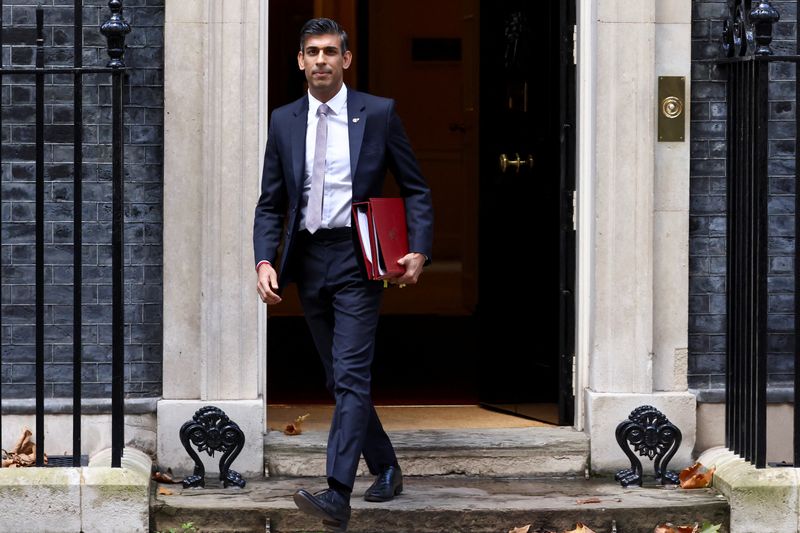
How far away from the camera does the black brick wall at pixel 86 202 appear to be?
693 centimetres

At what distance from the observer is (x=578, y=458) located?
7.02 metres

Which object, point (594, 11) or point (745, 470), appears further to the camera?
point (594, 11)

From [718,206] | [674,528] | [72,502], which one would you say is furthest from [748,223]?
[72,502]

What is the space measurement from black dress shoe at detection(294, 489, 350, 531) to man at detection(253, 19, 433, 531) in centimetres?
9

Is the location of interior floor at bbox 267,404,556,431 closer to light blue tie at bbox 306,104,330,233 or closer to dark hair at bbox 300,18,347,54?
light blue tie at bbox 306,104,330,233

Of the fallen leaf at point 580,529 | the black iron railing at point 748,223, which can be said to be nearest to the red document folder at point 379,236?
the fallen leaf at point 580,529

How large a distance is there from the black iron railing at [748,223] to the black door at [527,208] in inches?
33.1

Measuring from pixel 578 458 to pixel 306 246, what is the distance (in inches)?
72.3

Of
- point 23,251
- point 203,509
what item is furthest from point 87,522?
point 23,251

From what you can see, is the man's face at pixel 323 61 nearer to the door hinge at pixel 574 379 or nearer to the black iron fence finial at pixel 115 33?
the black iron fence finial at pixel 115 33

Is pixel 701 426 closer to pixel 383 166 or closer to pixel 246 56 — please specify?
pixel 383 166

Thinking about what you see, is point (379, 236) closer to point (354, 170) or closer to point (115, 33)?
point (354, 170)

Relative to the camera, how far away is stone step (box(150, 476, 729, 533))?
20.7 feet

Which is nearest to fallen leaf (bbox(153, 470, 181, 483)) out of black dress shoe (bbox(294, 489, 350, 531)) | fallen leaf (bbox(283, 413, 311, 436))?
fallen leaf (bbox(283, 413, 311, 436))
